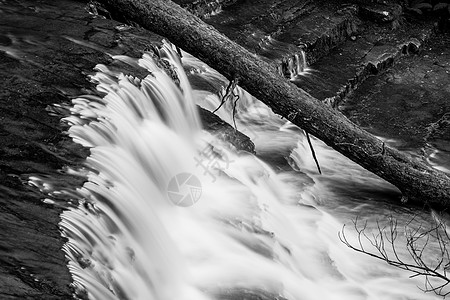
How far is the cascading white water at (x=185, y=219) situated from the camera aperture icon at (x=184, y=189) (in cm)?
5

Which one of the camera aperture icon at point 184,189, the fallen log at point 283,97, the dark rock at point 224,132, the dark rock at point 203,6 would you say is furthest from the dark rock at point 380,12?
the camera aperture icon at point 184,189

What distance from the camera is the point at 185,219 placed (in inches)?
192

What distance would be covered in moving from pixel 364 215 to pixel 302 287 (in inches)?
51.8

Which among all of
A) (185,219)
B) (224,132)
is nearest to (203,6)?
(224,132)

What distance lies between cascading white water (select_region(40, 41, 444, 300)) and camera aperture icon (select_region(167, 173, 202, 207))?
5 cm

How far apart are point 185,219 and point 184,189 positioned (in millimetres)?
378

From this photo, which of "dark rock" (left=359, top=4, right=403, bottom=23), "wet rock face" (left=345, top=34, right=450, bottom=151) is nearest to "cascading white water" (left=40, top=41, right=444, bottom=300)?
"wet rock face" (left=345, top=34, right=450, bottom=151)

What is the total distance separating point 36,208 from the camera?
3615 millimetres

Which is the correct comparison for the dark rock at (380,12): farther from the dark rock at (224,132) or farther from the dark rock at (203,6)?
the dark rock at (224,132)

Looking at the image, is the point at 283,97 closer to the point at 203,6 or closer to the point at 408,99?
the point at 408,99

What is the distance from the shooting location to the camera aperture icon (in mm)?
4977

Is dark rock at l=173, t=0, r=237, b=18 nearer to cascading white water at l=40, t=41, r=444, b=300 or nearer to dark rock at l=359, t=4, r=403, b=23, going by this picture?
dark rock at l=359, t=4, r=403, b=23

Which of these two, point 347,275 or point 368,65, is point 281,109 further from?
point 368,65

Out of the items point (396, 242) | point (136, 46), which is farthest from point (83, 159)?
point (396, 242)
